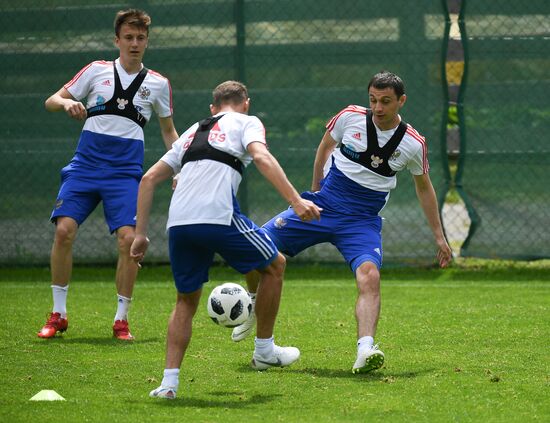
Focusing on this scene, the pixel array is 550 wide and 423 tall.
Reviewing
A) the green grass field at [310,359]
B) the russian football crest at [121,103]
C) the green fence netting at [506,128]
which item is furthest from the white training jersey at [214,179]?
the green fence netting at [506,128]

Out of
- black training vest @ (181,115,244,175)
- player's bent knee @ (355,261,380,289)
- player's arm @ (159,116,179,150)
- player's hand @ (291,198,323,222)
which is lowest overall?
player's bent knee @ (355,261,380,289)

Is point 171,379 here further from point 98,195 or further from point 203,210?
point 98,195

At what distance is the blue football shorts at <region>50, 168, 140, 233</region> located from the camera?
7828 millimetres

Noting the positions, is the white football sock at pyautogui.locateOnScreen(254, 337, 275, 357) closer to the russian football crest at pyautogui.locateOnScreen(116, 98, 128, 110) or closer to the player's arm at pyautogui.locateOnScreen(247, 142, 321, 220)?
the player's arm at pyautogui.locateOnScreen(247, 142, 321, 220)

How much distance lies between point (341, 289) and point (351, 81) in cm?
219

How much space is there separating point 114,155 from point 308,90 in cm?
358

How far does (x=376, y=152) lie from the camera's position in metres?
7.08

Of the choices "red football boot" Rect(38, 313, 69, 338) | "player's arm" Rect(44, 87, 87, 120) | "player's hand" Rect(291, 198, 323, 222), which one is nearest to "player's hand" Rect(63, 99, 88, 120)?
"player's arm" Rect(44, 87, 87, 120)

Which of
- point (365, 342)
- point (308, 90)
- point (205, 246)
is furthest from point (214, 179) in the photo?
point (308, 90)

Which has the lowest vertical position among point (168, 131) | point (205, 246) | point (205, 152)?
point (205, 246)

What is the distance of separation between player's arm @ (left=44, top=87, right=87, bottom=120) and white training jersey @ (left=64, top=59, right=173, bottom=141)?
78 millimetres

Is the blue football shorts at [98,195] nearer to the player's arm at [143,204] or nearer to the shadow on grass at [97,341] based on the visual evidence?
the shadow on grass at [97,341]

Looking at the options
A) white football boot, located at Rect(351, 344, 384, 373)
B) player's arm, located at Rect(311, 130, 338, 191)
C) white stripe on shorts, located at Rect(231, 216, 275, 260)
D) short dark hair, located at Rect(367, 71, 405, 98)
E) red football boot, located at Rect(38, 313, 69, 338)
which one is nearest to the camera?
white stripe on shorts, located at Rect(231, 216, 275, 260)

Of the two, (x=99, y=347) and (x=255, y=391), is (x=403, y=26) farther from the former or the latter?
(x=255, y=391)
